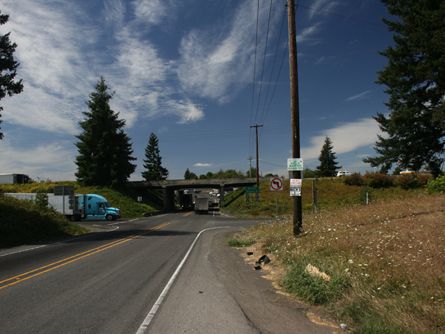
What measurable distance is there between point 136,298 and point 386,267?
501 centimetres

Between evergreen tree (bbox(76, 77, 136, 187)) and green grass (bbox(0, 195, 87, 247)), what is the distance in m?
41.8

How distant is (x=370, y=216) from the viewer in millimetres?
15883

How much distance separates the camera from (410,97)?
115ft

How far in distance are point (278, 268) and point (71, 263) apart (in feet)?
22.6

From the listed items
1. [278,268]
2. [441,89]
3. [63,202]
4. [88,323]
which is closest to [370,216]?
[278,268]

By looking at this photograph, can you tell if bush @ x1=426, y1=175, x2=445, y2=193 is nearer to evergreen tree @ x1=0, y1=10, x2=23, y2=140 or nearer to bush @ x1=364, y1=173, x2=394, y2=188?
evergreen tree @ x1=0, y1=10, x2=23, y2=140

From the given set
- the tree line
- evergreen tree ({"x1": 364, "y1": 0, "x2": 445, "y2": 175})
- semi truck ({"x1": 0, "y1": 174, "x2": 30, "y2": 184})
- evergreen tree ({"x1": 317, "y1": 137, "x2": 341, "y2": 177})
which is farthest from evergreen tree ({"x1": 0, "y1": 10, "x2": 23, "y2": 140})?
evergreen tree ({"x1": 317, "y1": 137, "x2": 341, "y2": 177})

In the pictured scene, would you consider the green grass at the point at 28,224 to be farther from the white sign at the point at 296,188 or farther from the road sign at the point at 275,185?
the white sign at the point at 296,188

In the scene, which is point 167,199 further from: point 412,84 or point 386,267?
point 386,267

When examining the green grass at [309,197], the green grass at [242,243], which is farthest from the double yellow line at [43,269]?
the green grass at [309,197]

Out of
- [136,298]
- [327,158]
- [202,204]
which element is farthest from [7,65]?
[327,158]

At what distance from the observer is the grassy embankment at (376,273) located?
594cm

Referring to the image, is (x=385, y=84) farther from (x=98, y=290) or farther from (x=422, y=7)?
(x=98, y=290)

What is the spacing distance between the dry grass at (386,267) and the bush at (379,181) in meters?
52.0
